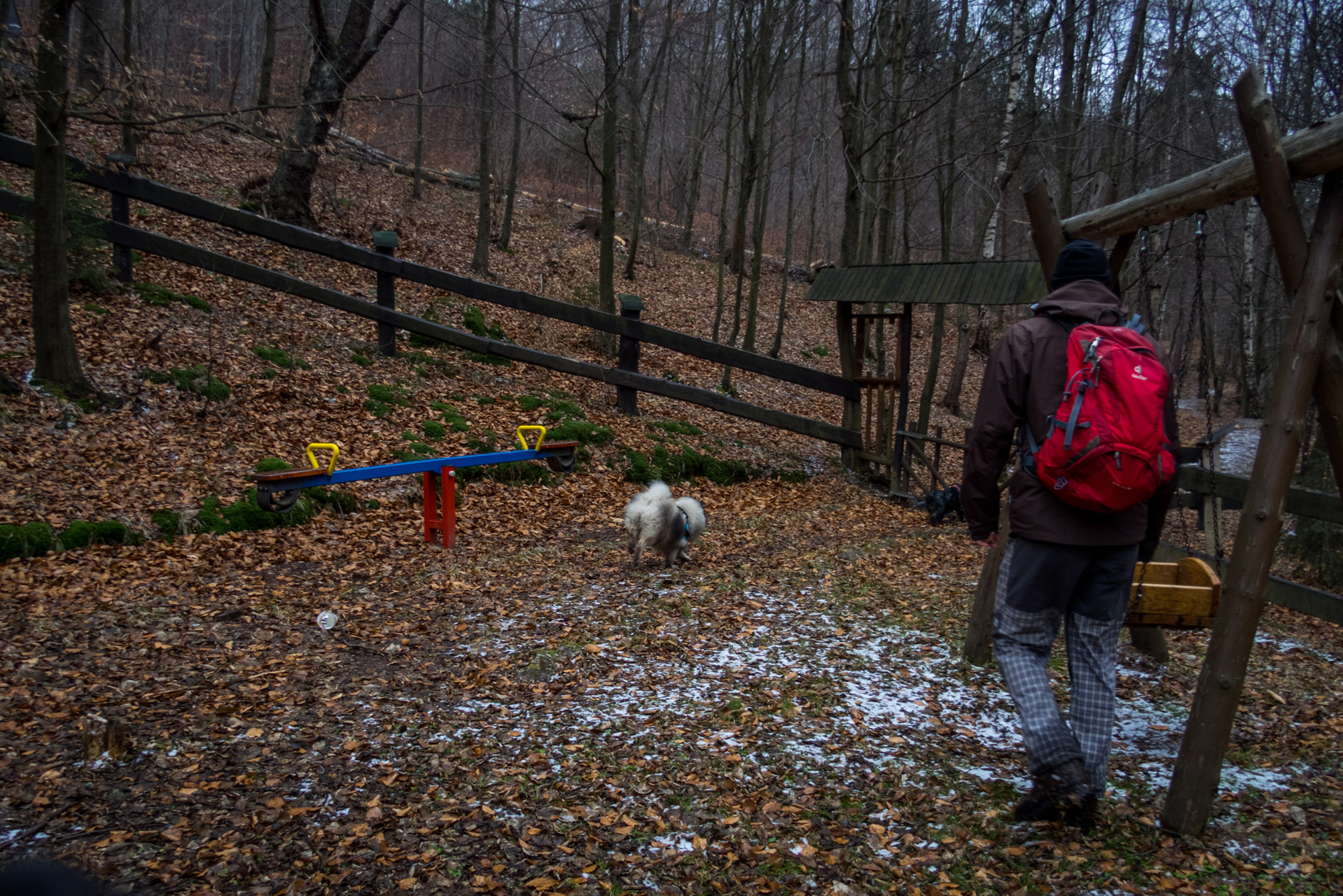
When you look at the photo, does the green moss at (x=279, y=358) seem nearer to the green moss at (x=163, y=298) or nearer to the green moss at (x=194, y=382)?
the green moss at (x=194, y=382)

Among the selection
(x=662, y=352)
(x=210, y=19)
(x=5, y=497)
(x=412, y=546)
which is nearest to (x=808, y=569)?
(x=412, y=546)

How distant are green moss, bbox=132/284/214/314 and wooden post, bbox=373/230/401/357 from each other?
75.8 inches

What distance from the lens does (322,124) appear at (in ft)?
44.5

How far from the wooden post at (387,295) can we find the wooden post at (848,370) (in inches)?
234

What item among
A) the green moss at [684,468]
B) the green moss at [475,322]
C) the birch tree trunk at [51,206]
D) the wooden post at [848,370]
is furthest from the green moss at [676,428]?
the birch tree trunk at [51,206]

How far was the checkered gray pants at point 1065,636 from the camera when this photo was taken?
308 cm

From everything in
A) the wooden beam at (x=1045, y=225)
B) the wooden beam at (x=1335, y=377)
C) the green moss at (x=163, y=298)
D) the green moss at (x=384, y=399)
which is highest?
the wooden beam at (x=1045, y=225)

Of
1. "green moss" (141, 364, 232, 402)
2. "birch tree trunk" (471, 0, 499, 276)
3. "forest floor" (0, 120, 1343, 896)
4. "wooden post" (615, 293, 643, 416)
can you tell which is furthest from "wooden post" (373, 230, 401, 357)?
"birch tree trunk" (471, 0, 499, 276)

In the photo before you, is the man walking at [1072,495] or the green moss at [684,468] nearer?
the man walking at [1072,495]

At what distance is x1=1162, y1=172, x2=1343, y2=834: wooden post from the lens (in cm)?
306

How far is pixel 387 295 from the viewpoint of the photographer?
1030 cm

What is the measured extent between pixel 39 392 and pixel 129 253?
10.3 ft

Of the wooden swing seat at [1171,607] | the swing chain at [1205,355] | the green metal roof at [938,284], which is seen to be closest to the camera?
the swing chain at [1205,355]

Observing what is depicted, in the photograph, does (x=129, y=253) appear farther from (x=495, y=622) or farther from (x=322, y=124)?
(x=495, y=622)
